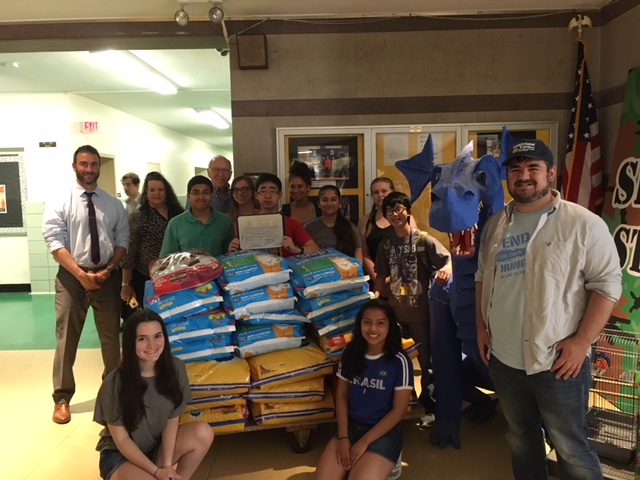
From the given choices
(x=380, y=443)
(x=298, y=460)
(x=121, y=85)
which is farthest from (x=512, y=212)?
(x=121, y=85)

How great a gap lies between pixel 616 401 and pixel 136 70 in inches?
252

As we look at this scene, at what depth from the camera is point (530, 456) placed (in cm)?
218

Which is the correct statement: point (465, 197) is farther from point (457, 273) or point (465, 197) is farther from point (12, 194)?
point (12, 194)

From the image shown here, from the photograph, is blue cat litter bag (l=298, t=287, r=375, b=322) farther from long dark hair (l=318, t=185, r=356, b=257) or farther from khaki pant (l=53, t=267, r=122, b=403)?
khaki pant (l=53, t=267, r=122, b=403)

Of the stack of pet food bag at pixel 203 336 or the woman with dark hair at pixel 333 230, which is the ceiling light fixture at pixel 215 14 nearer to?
the woman with dark hair at pixel 333 230

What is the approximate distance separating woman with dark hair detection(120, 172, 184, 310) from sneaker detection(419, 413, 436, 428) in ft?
7.71

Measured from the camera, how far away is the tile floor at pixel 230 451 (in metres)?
2.74

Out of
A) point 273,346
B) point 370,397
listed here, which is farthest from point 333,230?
point 370,397

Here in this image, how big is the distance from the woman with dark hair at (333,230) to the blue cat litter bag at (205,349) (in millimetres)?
1088

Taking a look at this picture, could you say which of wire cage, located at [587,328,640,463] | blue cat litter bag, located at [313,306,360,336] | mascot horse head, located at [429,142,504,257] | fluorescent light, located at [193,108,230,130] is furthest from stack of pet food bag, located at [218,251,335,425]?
fluorescent light, located at [193,108,230,130]

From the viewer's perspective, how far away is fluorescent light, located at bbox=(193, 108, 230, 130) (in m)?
10.0

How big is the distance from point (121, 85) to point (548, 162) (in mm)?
7068

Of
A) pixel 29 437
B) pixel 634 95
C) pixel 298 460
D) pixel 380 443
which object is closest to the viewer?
pixel 380 443

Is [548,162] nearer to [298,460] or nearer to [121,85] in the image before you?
[298,460]
